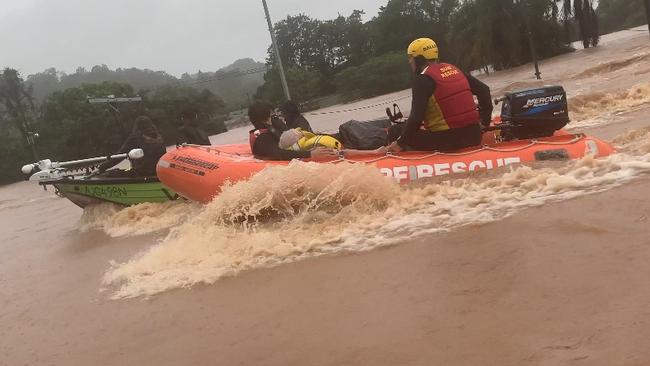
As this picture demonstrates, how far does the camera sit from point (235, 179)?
631 centimetres

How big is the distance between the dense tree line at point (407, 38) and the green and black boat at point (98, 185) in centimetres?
1740

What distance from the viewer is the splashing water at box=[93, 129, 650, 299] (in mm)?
4566

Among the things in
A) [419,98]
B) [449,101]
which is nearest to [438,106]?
[449,101]

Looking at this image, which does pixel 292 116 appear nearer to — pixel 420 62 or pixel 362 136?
pixel 362 136

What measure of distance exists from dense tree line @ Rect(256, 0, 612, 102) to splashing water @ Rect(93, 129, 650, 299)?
1876cm

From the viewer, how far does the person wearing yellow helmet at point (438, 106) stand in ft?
17.8

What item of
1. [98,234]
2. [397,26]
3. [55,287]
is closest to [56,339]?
[55,287]

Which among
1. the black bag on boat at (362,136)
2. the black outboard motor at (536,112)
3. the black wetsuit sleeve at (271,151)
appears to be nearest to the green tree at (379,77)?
the black bag on boat at (362,136)

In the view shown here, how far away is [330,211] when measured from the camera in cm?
545

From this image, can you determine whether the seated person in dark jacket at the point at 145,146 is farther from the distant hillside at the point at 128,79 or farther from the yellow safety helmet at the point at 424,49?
the distant hillside at the point at 128,79

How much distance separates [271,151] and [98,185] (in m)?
3.68

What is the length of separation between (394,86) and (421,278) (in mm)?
33423

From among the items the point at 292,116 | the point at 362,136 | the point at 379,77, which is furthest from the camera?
the point at 379,77

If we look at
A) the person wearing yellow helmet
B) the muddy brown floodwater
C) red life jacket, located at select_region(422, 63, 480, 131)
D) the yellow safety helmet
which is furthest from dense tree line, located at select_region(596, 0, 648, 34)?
the muddy brown floodwater
